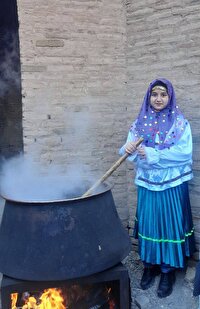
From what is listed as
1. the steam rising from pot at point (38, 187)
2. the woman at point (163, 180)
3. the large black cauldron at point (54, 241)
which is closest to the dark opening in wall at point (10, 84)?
the steam rising from pot at point (38, 187)

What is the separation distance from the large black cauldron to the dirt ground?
3.34ft

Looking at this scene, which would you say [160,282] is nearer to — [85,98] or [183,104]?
[183,104]

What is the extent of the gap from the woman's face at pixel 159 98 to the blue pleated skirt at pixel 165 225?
0.71 m

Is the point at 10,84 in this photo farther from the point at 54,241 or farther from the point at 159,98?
the point at 54,241

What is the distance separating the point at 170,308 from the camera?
11.5ft

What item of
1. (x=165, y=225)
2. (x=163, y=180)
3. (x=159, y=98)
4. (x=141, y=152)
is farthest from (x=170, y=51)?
(x=165, y=225)

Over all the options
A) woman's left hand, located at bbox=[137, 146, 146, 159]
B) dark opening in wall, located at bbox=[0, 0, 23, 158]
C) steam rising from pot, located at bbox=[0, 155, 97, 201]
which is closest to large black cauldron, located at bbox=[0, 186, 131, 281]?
steam rising from pot, located at bbox=[0, 155, 97, 201]

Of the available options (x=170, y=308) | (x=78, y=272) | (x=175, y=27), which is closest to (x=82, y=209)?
(x=78, y=272)

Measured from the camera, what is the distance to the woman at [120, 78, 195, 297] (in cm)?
341

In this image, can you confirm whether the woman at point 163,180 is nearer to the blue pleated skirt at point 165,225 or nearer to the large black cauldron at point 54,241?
the blue pleated skirt at point 165,225

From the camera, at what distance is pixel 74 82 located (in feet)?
13.6

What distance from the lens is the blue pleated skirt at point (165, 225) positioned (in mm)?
3518

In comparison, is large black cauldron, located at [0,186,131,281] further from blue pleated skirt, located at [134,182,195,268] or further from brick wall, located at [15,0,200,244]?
brick wall, located at [15,0,200,244]

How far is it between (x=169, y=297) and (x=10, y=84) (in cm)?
265
